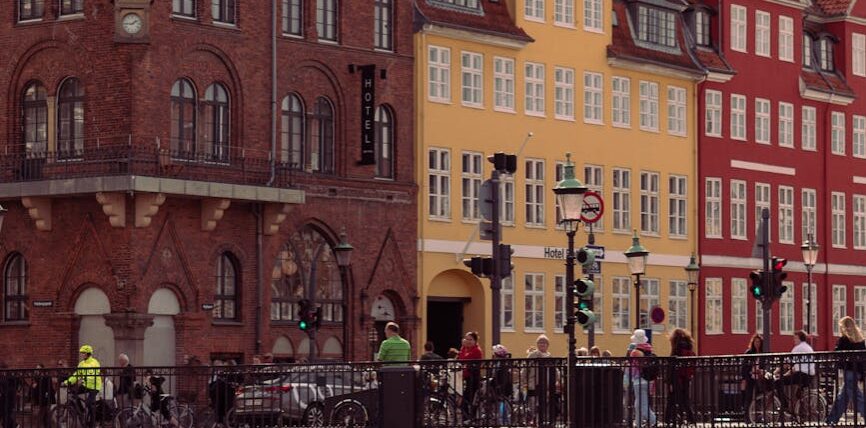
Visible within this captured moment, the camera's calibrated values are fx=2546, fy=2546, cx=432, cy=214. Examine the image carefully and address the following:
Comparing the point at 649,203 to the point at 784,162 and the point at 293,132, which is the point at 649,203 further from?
the point at 293,132

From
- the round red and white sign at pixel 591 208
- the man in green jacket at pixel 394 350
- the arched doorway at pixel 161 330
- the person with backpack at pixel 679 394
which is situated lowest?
the person with backpack at pixel 679 394

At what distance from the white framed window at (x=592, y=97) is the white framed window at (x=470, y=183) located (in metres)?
5.01

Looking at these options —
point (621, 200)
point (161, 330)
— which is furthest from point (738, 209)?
point (161, 330)

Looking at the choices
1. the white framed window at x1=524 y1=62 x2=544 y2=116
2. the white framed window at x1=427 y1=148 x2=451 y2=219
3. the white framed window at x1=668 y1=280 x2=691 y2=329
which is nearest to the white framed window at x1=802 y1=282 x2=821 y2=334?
the white framed window at x1=668 y1=280 x2=691 y2=329

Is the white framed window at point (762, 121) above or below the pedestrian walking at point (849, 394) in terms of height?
above

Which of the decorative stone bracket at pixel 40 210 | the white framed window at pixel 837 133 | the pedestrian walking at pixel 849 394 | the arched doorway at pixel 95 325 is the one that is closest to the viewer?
the pedestrian walking at pixel 849 394

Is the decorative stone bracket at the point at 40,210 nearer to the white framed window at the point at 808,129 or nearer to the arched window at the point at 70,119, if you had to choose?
the arched window at the point at 70,119

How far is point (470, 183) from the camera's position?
64.6 m

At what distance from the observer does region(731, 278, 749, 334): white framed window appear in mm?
74875

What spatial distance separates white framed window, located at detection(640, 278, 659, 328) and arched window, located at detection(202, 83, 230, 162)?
694 inches

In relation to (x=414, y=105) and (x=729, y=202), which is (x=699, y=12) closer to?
(x=729, y=202)

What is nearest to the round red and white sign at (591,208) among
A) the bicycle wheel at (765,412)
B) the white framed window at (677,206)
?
the bicycle wheel at (765,412)

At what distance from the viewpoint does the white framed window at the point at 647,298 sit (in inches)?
2795

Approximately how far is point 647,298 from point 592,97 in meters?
6.24
